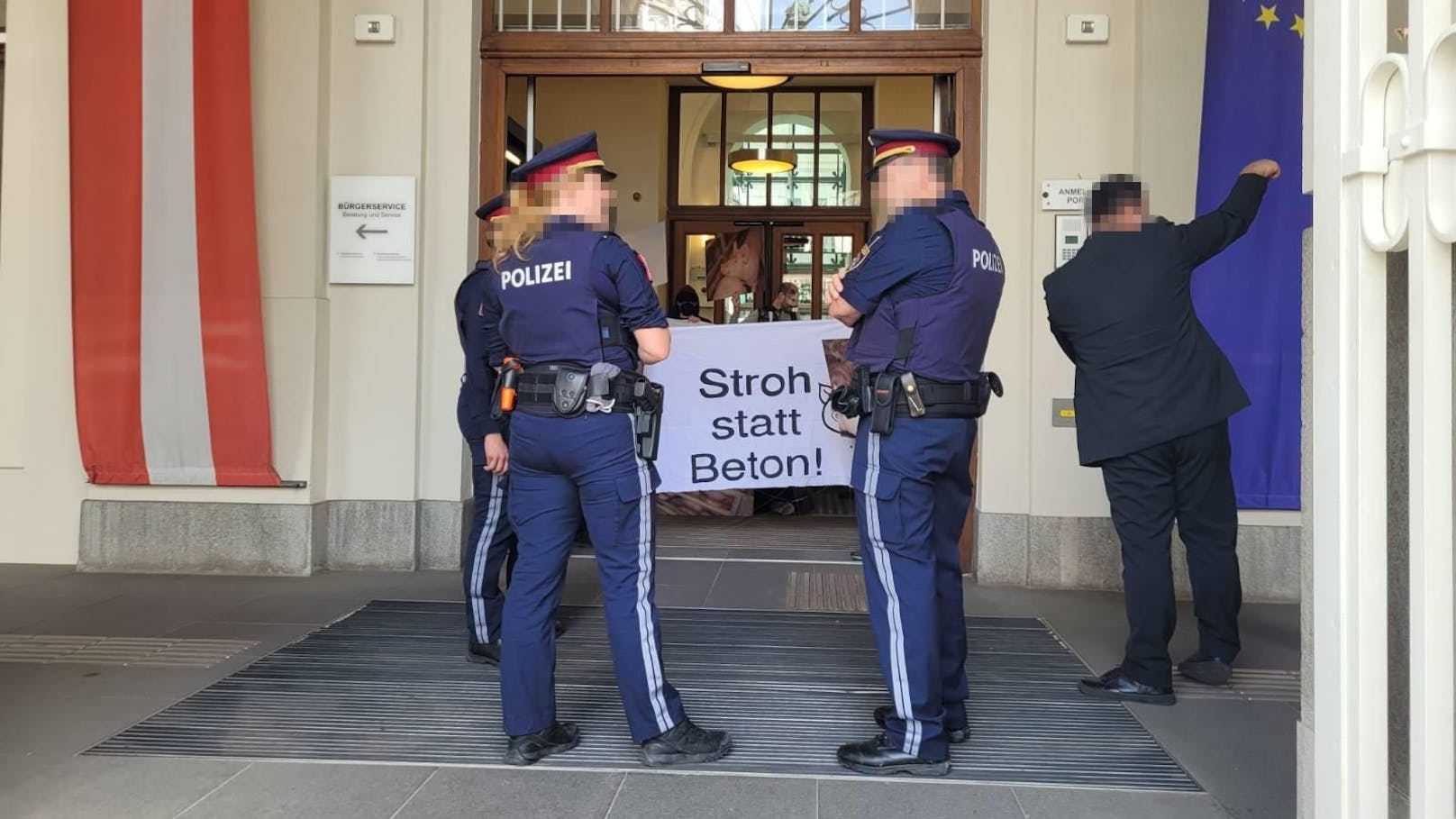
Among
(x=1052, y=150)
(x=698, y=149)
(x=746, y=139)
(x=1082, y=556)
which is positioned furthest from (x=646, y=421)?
(x=698, y=149)

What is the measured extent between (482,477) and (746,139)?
7.44 metres

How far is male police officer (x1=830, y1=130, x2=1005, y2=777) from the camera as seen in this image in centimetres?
304

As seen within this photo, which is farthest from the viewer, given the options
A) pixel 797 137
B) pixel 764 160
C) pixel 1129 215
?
pixel 797 137

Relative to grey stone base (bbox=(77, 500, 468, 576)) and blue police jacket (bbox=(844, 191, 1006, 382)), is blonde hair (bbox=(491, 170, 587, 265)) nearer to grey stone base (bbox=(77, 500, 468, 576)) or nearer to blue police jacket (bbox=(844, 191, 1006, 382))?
blue police jacket (bbox=(844, 191, 1006, 382))

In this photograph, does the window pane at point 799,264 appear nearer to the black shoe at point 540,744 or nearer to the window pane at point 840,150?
the window pane at point 840,150

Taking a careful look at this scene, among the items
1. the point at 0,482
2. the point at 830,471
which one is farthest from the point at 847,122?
the point at 0,482

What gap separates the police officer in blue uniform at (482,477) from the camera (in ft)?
13.4

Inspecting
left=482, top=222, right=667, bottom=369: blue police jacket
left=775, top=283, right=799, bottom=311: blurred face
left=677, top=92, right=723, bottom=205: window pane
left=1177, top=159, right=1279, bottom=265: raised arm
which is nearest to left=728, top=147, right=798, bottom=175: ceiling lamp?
left=677, top=92, right=723, bottom=205: window pane

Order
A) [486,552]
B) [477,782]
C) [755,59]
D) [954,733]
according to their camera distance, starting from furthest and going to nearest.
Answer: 1. [755,59]
2. [486,552]
3. [954,733]
4. [477,782]

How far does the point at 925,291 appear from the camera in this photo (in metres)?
3.07

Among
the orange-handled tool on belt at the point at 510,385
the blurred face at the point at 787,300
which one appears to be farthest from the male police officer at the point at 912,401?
the blurred face at the point at 787,300

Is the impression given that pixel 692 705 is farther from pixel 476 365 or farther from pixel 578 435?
pixel 476 365

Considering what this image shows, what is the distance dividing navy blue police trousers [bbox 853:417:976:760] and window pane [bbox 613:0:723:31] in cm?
393

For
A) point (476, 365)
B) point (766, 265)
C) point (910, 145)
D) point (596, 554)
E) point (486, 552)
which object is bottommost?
point (486, 552)
